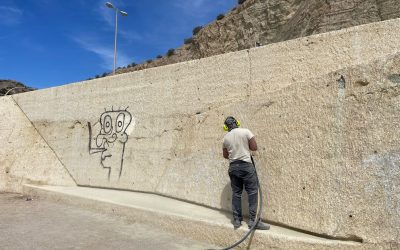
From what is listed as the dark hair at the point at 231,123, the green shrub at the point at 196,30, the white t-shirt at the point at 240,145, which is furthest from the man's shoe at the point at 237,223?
the green shrub at the point at 196,30

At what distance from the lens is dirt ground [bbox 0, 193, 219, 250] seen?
4895mm

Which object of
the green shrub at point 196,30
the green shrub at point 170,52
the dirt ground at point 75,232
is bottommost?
the dirt ground at point 75,232

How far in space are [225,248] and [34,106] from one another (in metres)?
7.92

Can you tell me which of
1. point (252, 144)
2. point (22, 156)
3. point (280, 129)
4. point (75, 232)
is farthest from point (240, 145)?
point (22, 156)

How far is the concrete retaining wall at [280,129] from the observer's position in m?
3.94

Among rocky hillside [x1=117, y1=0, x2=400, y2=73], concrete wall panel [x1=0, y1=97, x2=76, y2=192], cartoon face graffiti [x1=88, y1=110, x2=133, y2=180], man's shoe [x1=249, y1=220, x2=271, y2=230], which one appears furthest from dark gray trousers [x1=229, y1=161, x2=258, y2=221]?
concrete wall panel [x1=0, y1=97, x2=76, y2=192]

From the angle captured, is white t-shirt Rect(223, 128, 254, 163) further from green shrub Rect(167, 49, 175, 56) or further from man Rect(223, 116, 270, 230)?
green shrub Rect(167, 49, 175, 56)

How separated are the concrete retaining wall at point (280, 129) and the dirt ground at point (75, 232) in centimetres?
100

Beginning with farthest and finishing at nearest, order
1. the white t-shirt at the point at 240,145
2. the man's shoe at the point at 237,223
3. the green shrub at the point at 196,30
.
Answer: the green shrub at the point at 196,30 → the white t-shirt at the point at 240,145 → the man's shoe at the point at 237,223

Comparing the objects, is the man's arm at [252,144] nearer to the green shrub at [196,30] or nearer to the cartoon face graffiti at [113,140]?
the cartoon face graffiti at [113,140]

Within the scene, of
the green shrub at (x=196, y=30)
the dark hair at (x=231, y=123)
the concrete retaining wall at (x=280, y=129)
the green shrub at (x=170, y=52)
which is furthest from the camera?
the green shrub at (x=196, y=30)

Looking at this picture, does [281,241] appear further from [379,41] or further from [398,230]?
[379,41]

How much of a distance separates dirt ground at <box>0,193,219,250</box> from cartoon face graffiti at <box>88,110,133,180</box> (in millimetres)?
1195

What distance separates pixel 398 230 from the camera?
142 inches
